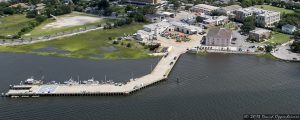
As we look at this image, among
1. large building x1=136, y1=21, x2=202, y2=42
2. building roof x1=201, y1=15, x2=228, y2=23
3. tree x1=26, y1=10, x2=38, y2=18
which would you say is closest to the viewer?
large building x1=136, y1=21, x2=202, y2=42

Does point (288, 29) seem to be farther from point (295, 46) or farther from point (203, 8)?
point (203, 8)

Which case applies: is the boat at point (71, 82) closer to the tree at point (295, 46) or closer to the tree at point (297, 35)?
the tree at point (295, 46)

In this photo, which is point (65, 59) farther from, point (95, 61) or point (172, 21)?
point (172, 21)

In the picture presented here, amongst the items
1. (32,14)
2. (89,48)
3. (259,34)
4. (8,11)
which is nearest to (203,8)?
(259,34)

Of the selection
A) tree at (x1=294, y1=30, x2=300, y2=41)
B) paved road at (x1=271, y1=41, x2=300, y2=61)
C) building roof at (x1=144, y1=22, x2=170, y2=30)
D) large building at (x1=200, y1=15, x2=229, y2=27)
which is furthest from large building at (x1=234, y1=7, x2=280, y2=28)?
building roof at (x1=144, y1=22, x2=170, y2=30)

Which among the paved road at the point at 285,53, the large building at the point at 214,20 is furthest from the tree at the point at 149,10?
the paved road at the point at 285,53

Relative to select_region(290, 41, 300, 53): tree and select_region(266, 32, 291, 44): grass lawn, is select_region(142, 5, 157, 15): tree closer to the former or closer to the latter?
select_region(266, 32, 291, 44): grass lawn
